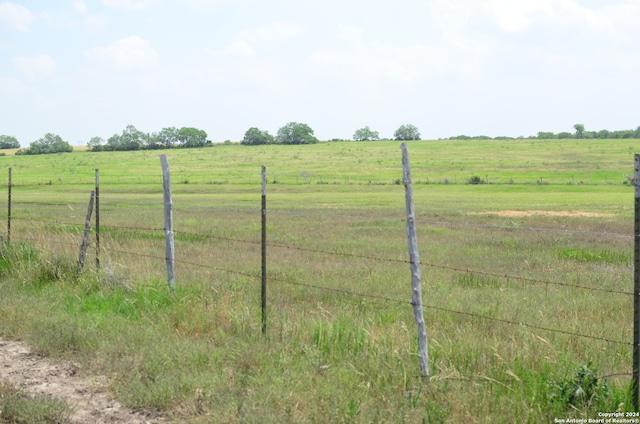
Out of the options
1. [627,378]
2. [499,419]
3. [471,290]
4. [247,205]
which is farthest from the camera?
[247,205]

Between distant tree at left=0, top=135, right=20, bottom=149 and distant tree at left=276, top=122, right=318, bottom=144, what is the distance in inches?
2929

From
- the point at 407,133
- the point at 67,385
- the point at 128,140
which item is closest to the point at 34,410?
the point at 67,385

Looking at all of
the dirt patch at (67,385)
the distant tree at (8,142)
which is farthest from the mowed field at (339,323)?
the distant tree at (8,142)

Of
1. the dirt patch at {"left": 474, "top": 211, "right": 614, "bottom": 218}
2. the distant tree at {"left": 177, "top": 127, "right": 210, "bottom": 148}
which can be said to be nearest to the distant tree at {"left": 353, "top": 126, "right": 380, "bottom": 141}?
the distant tree at {"left": 177, "top": 127, "right": 210, "bottom": 148}

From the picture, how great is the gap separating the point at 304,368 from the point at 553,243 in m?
16.0

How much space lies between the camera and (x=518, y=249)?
2019 centimetres

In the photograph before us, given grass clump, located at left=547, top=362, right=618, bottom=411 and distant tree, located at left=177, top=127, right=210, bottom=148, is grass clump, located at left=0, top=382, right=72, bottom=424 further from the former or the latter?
distant tree, located at left=177, top=127, right=210, bottom=148

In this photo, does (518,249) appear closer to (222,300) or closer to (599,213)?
(222,300)

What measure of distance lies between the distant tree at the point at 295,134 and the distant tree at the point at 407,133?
2862 cm

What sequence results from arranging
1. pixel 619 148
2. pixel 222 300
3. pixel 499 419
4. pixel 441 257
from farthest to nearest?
1. pixel 619 148
2. pixel 441 257
3. pixel 222 300
4. pixel 499 419

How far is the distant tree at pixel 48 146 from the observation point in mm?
152625

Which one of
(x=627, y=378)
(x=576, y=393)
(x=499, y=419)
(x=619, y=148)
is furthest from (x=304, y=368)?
(x=619, y=148)

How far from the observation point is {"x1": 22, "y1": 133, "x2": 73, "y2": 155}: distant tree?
15262 centimetres

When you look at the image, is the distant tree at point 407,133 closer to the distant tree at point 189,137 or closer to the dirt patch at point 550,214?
the distant tree at point 189,137
